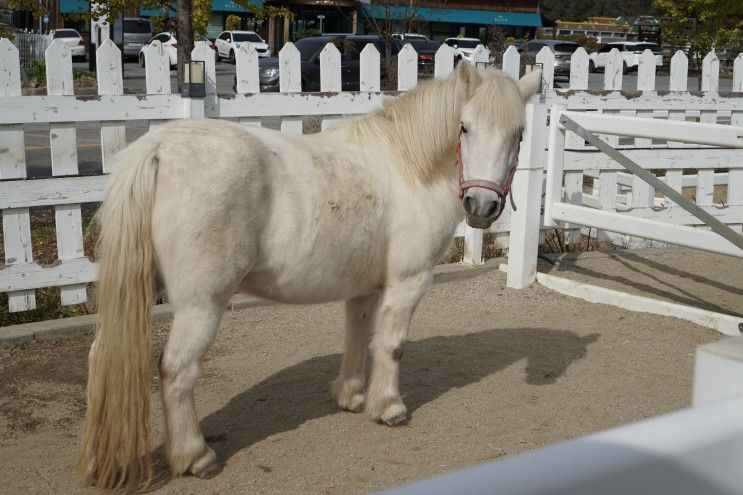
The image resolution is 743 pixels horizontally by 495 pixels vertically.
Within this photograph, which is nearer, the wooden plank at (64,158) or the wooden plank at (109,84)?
the wooden plank at (64,158)

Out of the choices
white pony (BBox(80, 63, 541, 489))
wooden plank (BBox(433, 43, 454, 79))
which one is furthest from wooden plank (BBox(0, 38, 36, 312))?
wooden plank (BBox(433, 43, 454, 79))

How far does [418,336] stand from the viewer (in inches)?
223

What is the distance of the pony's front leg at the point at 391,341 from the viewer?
13.4ft

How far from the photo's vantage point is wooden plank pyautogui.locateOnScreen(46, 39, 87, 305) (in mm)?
5527

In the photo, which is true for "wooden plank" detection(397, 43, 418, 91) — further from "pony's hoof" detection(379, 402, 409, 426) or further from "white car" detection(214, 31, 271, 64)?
"white car" detection(214, 31, 271, 64)

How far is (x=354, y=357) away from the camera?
439cm

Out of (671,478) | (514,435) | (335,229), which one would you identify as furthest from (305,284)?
(671,478)

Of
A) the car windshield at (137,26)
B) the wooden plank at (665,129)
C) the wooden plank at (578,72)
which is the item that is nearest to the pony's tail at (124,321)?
the wooden plank at (665,129)

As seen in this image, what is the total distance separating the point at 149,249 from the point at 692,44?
25.9 meters

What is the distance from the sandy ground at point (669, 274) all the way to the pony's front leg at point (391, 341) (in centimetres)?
326

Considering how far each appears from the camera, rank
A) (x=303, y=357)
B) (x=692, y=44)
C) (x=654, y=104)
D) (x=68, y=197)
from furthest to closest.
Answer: (x=692, y=44) < (x=654, y=104) < (x=68, y=197) < (x=303, y=357)

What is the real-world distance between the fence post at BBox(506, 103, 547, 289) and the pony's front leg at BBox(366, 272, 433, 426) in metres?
2.61

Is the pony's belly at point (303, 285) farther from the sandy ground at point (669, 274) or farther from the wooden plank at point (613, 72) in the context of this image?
the wooden plank at point (613, 72)

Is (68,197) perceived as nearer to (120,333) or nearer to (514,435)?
(120,333)
